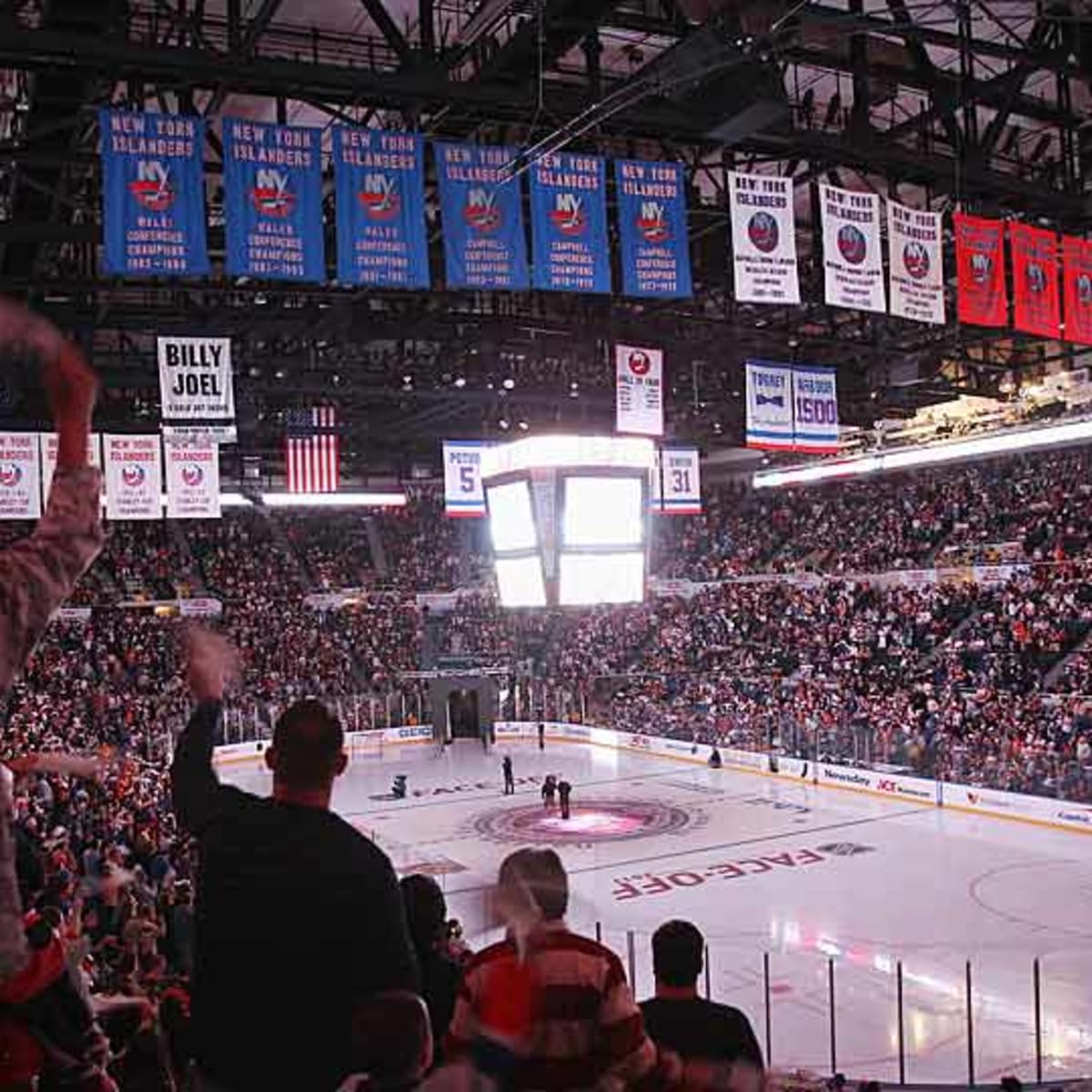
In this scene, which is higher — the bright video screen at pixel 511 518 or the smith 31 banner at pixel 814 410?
the smith 31 banner at pixel 814 410

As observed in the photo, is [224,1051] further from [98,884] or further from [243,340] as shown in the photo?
[243,340]

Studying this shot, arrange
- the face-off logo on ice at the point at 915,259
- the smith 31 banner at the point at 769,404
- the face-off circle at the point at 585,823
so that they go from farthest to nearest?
A: the face-off circle at the point at 585,823
the smith 31 banner at the point at 769,404
the face-off logo on ice at the point at 915,259

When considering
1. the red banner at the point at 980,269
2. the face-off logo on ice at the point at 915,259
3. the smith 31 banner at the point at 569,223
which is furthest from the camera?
the red banner at the point at 980,269

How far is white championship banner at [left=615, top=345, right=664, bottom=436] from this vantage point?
19203mm

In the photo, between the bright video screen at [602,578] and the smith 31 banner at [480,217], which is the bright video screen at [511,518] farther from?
the smith 31 banner at [480,217]

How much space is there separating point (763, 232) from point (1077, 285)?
5.70 m

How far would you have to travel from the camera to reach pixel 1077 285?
1652 centimetres

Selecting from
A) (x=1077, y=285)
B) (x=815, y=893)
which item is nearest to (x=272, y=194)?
(x=1077, y=285)

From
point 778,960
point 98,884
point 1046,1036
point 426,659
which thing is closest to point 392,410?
point 426,659

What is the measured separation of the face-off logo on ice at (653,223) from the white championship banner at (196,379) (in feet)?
21.5

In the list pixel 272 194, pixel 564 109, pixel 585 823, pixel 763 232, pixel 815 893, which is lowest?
pixel 585 823

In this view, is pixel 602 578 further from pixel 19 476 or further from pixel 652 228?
pixel 19 476

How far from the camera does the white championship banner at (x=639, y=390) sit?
1920cm

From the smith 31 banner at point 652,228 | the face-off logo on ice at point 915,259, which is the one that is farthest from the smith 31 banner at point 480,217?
the face-off logo on ice at point 915,259
